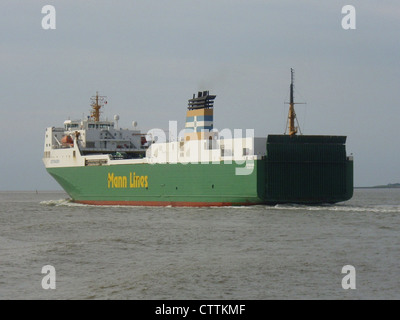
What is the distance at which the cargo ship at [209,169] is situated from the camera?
123 ft

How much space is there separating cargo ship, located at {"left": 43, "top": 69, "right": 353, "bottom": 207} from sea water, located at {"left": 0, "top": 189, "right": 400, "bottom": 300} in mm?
3215

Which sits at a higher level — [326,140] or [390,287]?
[326,140]

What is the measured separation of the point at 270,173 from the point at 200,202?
5235 mm

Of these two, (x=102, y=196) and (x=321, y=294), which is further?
(x=102, y=196)

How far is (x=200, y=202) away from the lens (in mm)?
40562

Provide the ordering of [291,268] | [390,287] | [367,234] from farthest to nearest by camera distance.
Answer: [367,234], [291,268], [390,287]

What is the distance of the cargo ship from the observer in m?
37.5
